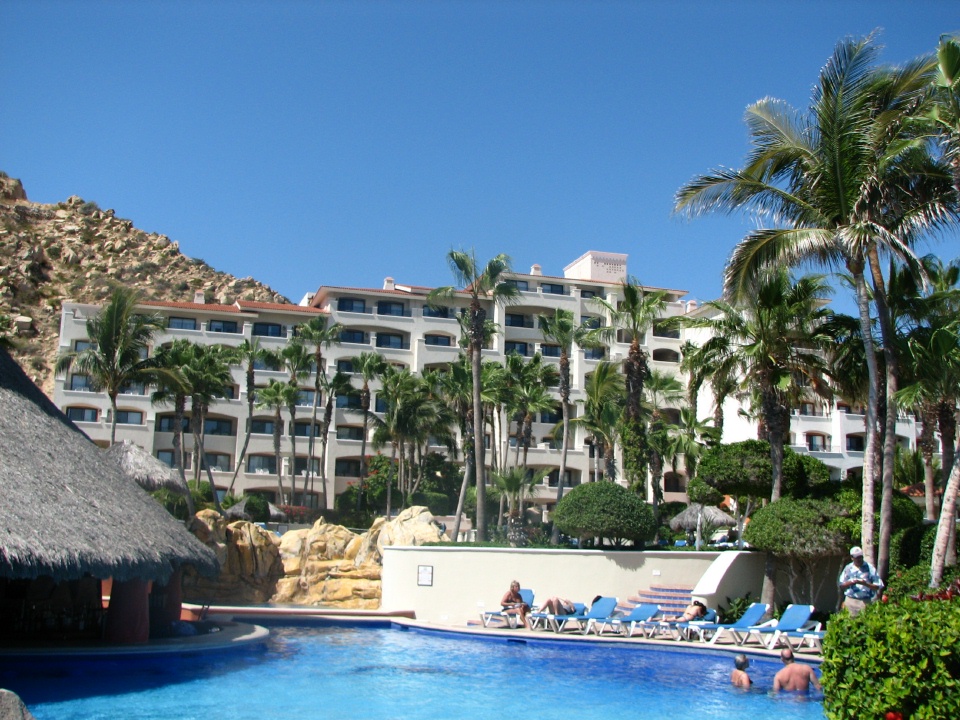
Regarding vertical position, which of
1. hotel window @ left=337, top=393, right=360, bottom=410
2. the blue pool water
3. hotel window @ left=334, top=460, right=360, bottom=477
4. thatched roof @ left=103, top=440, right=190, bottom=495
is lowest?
the blue pool water

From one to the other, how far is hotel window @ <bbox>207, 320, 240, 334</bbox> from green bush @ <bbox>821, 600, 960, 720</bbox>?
54.5 meters

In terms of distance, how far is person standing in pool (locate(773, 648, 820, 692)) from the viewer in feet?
49.9

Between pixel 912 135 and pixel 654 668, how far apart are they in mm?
12056

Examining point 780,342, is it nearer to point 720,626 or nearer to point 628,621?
point 720,626

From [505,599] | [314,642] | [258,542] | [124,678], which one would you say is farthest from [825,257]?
[258,542]

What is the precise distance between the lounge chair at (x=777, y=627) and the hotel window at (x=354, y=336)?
43.5m

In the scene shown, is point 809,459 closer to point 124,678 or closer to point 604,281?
point 124,678

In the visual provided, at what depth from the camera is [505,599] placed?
2284cm

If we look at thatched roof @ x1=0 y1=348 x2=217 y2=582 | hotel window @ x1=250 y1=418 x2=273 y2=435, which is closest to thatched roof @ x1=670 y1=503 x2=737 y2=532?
thatched roof @ x1=0 y1=348 x2=217 y2=582

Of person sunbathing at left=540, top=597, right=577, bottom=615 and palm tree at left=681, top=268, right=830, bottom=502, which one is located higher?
palm tree at left=681, top=268, right=830, bottom=502

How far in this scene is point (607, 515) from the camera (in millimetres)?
24859

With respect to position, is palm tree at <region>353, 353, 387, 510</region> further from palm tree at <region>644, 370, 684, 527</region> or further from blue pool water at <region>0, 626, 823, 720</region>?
blue pool water at <region>0, 626, 823, 720</region>

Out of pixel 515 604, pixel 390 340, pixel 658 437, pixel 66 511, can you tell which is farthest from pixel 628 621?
pixel 390 340

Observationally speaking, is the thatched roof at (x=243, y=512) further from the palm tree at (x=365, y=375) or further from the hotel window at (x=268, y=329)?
the hotel window at (x=268, y=329)
